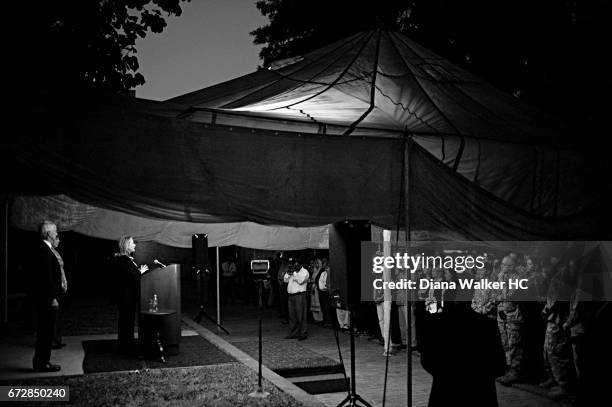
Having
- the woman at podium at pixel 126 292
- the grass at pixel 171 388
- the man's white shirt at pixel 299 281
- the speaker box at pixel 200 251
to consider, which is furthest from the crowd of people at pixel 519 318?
the speaker box at pixel 200 251

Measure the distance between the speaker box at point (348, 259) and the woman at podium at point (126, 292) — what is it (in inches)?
239

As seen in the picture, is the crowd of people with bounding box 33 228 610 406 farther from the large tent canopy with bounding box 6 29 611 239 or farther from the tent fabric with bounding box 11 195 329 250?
the large tent canopy with bounding box 6 29 611 239

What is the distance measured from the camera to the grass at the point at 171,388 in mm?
8008

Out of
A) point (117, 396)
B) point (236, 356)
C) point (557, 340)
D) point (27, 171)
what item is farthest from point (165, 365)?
point (27, 171)

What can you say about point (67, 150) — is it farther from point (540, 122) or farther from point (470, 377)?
point (540, 122)

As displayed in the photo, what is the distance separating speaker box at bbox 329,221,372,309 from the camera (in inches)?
249

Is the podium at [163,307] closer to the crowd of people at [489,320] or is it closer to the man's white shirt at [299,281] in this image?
the crowd of people at [489,320]

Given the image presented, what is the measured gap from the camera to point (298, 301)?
1513 centimetres

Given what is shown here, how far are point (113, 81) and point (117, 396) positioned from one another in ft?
21.8

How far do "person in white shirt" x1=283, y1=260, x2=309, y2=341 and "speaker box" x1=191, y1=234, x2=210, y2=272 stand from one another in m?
2.16

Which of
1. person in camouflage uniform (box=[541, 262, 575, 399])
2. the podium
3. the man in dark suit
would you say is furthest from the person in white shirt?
person in camouflage uniform (box=[541, 262, 575, 399])

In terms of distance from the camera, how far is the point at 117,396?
8.23m

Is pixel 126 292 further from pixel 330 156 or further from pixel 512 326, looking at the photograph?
pixel 330 156

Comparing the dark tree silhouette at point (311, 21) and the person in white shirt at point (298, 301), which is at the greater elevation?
the dark tree silhouette at point (311, 21)
